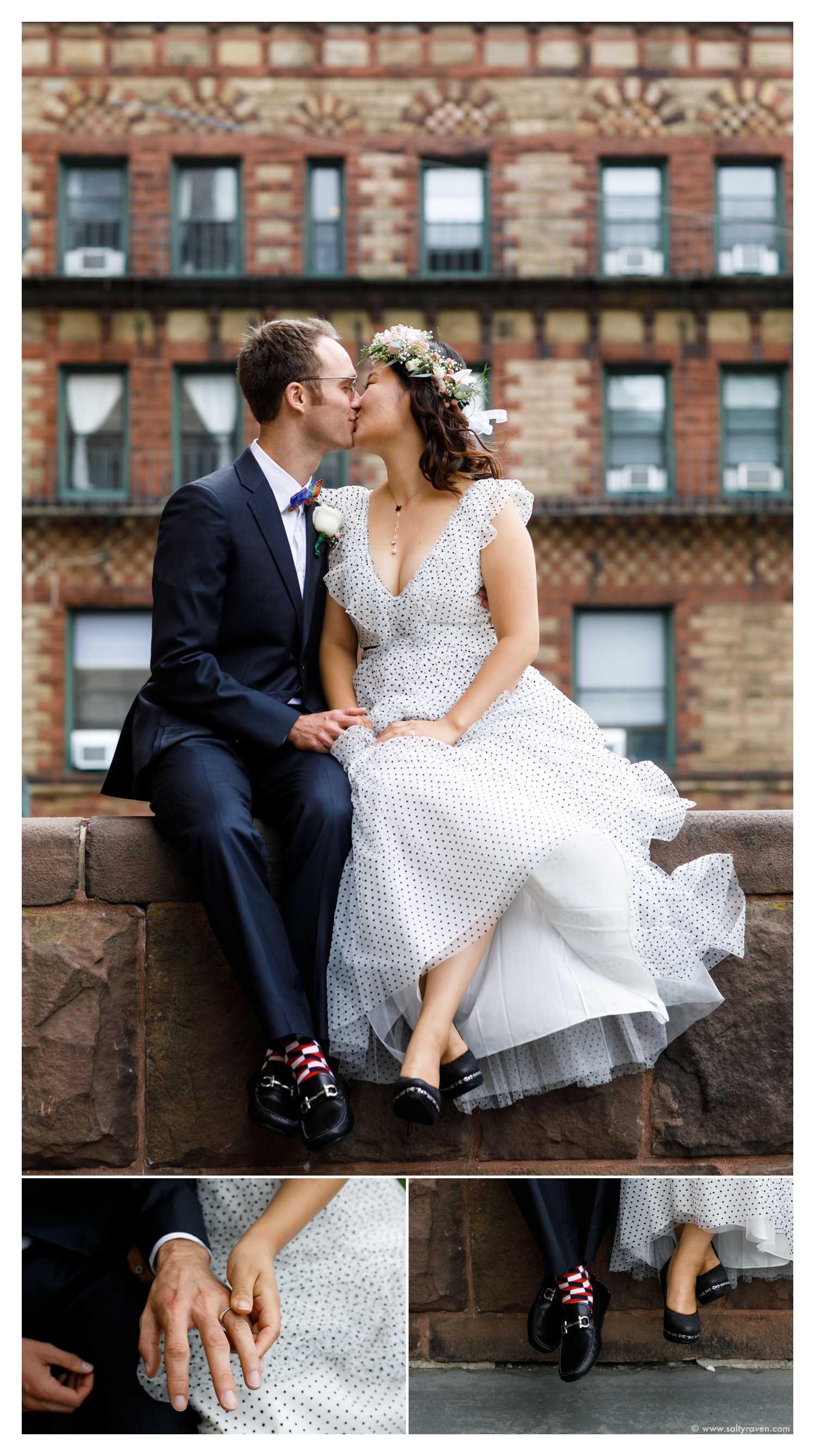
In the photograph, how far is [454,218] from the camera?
1584 cm

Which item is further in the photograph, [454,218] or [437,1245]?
[454,218]

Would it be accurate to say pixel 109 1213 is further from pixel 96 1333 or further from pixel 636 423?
pixel 636 423

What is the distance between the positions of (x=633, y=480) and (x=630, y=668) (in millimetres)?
2103

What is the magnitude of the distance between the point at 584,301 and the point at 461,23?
10.7ft

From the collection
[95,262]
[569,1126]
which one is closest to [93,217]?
[95,262]

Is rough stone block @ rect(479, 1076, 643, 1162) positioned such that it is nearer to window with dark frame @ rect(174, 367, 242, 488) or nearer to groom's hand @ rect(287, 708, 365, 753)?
groom's hand @ rect(287, 708, 365, 753)

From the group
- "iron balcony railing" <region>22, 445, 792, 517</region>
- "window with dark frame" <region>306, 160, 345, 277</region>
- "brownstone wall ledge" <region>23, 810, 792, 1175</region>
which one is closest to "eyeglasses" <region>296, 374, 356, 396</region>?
"brownstone wall ledge" <region>23, 810, 792, 1175</region>

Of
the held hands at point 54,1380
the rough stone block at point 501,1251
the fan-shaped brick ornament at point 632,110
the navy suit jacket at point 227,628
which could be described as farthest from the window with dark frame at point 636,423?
the held hands at point 54,1380

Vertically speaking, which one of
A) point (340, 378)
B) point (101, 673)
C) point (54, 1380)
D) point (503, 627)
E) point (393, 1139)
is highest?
point (340, 378)

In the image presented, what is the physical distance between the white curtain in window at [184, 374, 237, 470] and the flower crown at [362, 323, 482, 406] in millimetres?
12679

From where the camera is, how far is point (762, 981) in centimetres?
336

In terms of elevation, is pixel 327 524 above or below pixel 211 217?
below
